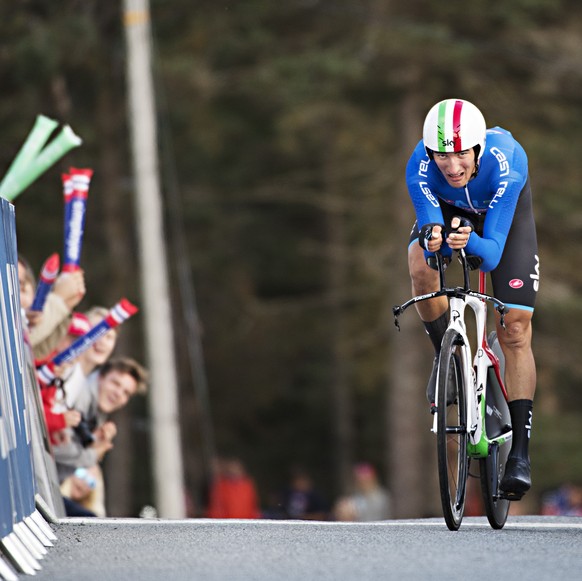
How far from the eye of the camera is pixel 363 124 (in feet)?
116

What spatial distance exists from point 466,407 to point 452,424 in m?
0.11

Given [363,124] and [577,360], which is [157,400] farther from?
[363,124]

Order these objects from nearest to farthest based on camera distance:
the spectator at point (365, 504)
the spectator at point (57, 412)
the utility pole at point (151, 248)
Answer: the spectator at point (57, 412) < the utility pole at point (151, 248) < the spectator at point (365, 504)

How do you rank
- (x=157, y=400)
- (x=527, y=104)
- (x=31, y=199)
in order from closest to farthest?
1. (x=157, y=400)
2. (x=527, y=104)
3. (x=31, y=199)

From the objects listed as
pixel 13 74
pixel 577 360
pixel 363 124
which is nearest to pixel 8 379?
pixel 13 74

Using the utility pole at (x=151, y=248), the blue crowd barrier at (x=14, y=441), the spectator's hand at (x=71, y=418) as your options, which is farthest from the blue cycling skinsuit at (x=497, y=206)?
the utility pole at (x=151, y=248)

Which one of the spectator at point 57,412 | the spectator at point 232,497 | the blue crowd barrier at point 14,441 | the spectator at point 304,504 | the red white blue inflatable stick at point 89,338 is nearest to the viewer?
the blue crowd barrier at point 14,441

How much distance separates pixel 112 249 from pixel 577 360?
8941mm

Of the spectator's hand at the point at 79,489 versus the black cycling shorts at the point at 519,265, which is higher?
the black cycling shorts at the point at 519,265

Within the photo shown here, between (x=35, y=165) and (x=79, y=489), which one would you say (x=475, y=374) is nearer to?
(x=79, y=489)

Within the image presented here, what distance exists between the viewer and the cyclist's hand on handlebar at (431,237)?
25.7 feet

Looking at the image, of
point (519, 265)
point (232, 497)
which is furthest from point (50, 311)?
point (232, 497)

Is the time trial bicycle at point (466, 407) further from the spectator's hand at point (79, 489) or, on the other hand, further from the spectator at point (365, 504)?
the spectator at point (365, 504)

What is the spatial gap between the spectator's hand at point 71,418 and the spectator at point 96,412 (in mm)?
156
